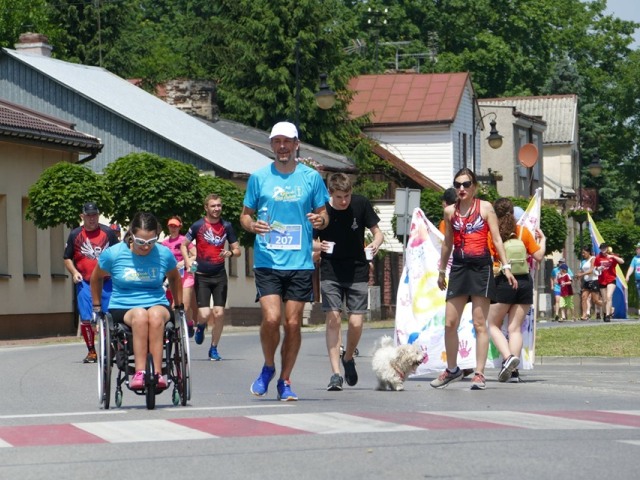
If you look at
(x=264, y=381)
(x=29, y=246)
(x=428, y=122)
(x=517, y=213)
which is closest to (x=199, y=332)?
(x=517, y=213)

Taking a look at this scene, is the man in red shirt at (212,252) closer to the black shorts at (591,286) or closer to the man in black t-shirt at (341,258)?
the man in black t-shirt at (341,258)

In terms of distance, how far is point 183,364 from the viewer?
1212 centimetres

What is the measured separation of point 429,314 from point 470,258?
7.22ft

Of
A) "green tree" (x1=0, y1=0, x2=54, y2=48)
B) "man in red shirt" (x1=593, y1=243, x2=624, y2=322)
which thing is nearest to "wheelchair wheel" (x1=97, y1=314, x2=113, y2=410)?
"man in red shirt" (x1=593, y1=243, x2=624, y2=322)

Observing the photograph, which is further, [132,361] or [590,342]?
[590,342]

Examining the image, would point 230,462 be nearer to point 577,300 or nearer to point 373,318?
point 373,318

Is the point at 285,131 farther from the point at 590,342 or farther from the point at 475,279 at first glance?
the point at 590,342

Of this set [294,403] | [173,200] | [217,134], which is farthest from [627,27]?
[294,403]

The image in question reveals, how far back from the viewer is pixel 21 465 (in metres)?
8.69

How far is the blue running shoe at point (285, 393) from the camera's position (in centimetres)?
1289

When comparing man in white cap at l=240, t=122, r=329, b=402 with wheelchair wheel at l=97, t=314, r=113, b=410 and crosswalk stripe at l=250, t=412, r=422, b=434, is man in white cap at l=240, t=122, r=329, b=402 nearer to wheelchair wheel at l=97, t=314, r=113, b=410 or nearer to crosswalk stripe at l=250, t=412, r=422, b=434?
wheelchair wheel at l=97, t=314, r=113, b=410

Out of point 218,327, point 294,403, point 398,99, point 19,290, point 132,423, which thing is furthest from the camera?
point 398,99

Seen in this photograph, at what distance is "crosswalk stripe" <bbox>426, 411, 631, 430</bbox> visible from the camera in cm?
1032

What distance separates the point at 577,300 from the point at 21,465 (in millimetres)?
67700
